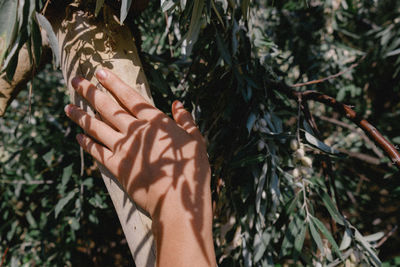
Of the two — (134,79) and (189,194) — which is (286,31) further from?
(189,194)

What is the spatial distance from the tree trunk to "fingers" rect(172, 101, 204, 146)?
0.36 feet

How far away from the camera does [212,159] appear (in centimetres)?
109

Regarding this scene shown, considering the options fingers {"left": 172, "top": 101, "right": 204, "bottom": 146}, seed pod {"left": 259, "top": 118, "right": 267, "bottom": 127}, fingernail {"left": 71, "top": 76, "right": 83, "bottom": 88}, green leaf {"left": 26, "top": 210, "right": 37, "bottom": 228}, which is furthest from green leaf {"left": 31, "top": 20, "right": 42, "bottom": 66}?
green leaf {"left": 26, "top": 210, "right": 37, "bottom": 228}

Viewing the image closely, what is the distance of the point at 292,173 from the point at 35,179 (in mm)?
1453

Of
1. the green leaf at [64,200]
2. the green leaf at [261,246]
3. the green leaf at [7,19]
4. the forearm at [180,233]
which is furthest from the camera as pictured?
the green leaf at [64,200]

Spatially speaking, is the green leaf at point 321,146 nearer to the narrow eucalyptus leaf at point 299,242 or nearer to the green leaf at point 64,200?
the narrow eucalyptus leaf at point 299,242

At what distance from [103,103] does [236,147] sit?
1.67ft

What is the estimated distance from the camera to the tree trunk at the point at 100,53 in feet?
2.31

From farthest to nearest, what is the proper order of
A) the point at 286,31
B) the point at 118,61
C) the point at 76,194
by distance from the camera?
the point at 286,31, the point at 76,194, the point at 118,61

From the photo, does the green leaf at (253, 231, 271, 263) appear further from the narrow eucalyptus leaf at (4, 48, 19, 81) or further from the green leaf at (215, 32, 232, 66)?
the narrow eucalyptus leaf at (4, 48, 19, 81)

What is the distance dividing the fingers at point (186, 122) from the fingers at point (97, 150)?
0.20 m

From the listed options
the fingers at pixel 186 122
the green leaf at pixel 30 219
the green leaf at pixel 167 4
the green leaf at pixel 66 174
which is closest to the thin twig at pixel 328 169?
the fingers at pixel 186 122

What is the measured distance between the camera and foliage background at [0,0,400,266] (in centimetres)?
94

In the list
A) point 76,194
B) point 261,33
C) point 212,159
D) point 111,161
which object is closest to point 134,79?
point 111,161
